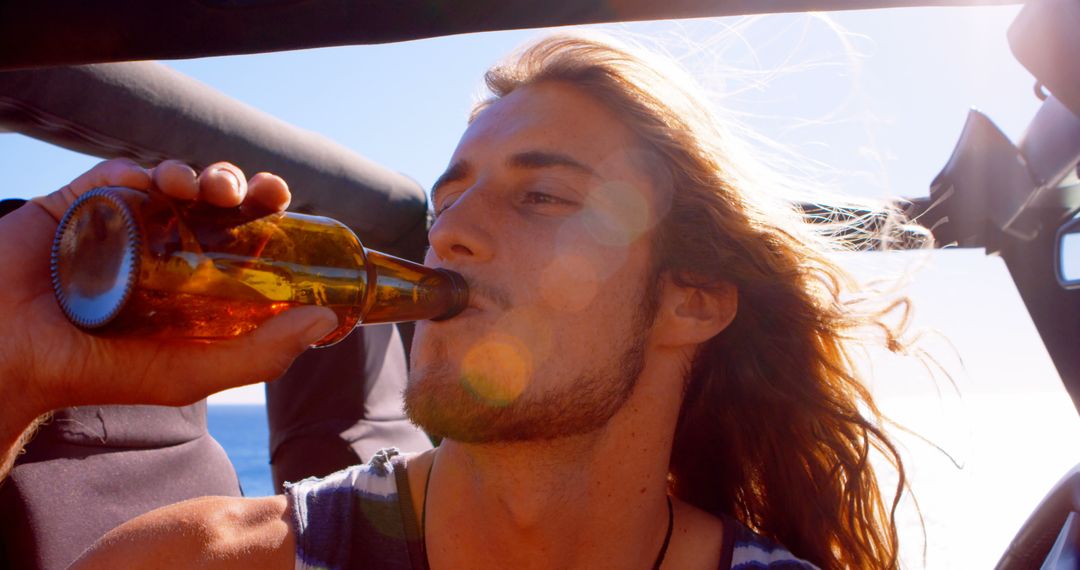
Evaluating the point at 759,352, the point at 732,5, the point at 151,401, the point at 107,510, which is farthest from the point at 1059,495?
the point at 107,510

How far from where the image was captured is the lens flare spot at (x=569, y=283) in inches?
71.1

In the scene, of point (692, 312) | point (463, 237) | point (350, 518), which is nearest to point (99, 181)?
point (463, 237)

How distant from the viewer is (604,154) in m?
2.07

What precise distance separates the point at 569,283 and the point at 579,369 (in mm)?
210

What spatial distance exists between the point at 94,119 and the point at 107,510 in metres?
0.93

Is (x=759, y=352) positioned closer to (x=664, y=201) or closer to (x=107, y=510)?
(x=664, y=201)

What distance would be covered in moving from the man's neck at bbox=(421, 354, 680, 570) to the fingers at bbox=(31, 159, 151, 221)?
39.4 inches

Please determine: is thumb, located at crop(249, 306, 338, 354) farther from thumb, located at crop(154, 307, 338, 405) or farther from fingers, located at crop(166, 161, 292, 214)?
fingers, located at crop(166, 161, 292, 214)

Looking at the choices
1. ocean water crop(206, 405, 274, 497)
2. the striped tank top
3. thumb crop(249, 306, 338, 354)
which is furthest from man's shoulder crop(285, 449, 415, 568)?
ocean water crop(206, 405, 274, 497)

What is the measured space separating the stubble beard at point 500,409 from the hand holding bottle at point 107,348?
0.45m

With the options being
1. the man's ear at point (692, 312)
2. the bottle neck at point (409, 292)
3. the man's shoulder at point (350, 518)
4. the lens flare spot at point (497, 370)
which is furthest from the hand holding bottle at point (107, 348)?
the man's ear at point (692, 312)

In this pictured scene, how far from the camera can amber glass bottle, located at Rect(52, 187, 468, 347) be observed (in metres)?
1.11

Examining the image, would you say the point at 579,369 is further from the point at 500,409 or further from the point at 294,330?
the point at 294,330

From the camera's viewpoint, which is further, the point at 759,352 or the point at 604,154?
the point at 759,352
